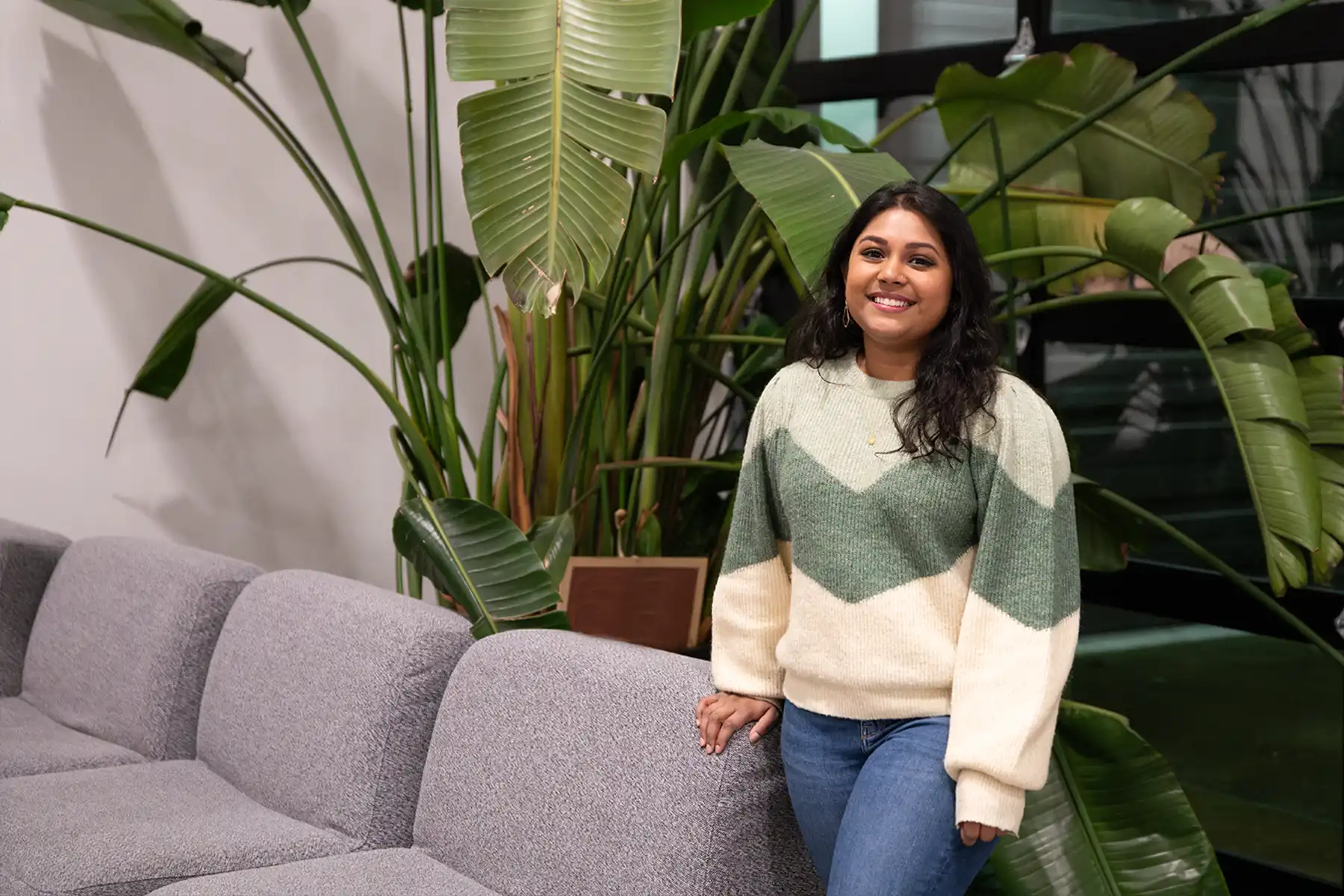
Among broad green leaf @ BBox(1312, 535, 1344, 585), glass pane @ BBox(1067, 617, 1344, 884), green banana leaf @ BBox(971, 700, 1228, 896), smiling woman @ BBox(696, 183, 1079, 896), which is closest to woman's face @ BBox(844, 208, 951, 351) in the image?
smiling woman @ BBox(696, 183, 1079, 896)

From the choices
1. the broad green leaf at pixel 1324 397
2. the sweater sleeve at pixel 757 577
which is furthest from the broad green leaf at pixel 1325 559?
the sweater sleeve at pixel 757 577

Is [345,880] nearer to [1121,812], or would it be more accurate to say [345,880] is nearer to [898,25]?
[1121,812]

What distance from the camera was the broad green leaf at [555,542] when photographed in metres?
2.27

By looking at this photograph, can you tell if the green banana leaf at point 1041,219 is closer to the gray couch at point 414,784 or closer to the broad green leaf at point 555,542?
the broad green leaf at point 555,542

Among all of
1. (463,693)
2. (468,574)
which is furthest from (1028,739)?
(468,574)

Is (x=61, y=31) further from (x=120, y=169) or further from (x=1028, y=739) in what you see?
(x=1028, y=739)

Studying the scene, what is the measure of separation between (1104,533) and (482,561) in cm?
99

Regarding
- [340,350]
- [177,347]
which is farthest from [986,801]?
[177,347]

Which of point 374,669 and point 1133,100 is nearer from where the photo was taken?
point 374,669

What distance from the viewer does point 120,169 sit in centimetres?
315

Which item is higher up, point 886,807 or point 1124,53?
point 1124,53

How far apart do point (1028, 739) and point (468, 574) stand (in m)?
1.05

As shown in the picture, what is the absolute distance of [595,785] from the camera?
1804mm

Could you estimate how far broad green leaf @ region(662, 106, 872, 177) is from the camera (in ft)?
7.10
